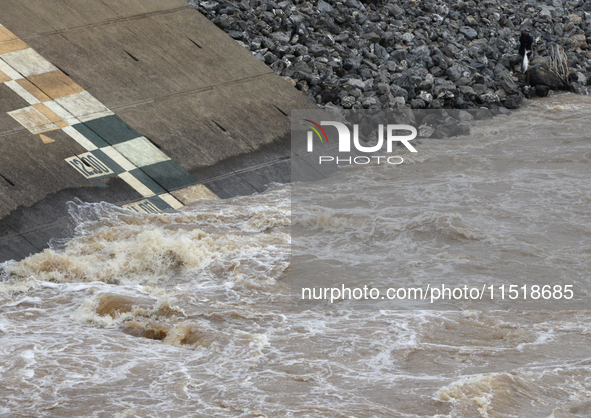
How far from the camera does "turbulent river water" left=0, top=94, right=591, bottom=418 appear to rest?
646cm

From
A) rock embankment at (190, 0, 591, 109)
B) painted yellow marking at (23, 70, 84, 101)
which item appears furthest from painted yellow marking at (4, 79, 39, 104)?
rock embankment at (190, 0, 591, 109)

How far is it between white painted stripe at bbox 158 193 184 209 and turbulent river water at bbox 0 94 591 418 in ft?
1.01

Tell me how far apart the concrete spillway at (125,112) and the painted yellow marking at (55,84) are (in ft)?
0.09

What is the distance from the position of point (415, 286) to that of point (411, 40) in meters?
9.68

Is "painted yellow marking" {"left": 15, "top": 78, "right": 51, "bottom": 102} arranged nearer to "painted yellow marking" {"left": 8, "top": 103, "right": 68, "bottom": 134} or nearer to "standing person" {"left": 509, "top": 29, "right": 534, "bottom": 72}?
"painted yellow marking" {"left": 8, "top": 103, "right": 68, "bottom": 134}

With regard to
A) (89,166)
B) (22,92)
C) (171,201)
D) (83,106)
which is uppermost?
(22,92)

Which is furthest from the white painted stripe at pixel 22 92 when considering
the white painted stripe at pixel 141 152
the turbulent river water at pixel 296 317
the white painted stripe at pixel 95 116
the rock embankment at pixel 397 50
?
the rock embankment at pixel 397 50

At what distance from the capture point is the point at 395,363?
708 cm

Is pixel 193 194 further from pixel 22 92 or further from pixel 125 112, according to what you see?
pixel 22 92

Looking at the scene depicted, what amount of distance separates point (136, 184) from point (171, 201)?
2.17ft

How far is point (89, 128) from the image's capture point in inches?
490

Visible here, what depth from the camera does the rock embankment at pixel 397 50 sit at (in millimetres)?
15172

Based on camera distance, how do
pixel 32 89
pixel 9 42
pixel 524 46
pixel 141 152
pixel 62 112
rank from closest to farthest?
pixel 141 152, pixel 62 112, pixel 32 89, pixel 9 42, pixel 524 46

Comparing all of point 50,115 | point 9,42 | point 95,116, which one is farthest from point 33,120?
point 9,42
